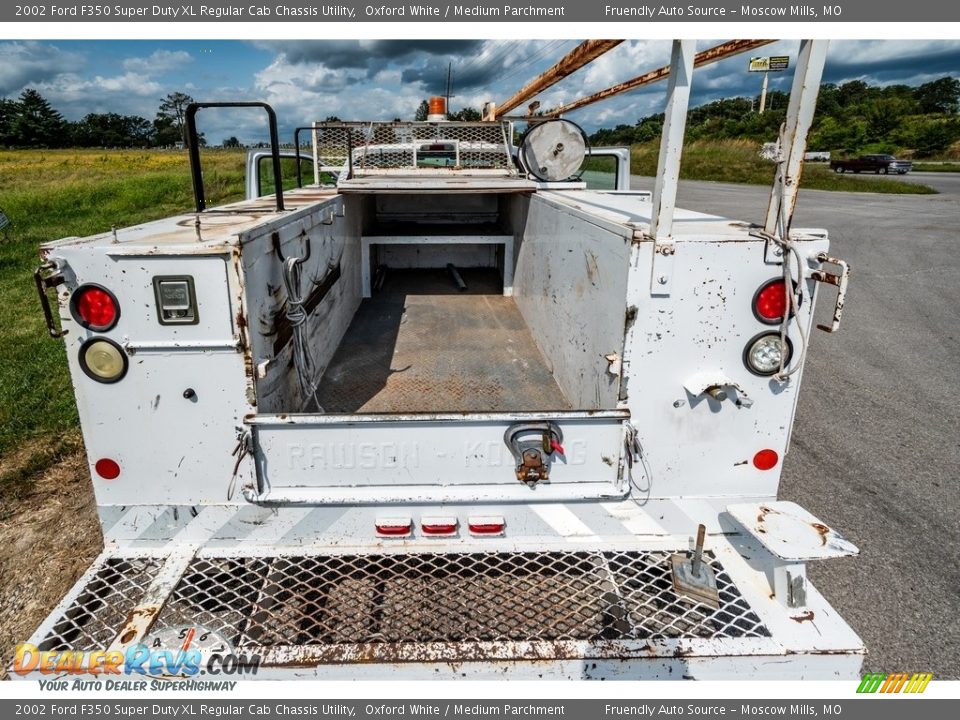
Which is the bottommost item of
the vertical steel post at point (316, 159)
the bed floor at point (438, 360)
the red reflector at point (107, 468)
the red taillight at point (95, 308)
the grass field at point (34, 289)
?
the grass field at point (34, 289)

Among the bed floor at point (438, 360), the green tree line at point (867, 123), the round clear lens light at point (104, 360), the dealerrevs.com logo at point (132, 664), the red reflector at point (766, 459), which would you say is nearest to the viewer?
the dealerrevs.com logo at point (132, 664)

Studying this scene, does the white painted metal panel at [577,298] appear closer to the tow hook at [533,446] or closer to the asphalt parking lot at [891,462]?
the tow hook at [533,446]

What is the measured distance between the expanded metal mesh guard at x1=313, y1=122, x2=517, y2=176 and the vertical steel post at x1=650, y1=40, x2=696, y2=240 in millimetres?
4482

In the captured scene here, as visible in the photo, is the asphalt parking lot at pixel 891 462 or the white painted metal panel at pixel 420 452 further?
the asphalt parking lot at pixel 891 462

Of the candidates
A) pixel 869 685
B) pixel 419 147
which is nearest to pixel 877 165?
pixel 419 147

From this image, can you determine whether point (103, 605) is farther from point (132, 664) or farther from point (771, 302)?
point (771, 302)

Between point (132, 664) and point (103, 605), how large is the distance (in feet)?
1.22

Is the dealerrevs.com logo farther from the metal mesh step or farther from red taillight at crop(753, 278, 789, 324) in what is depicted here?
red taillight at crop(753, 278, 789, 324)

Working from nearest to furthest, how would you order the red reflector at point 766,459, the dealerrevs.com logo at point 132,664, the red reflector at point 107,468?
the dealerrevs.com logo at point 132,664, the red reflector at point 107,468, the red reflector at point 766,459

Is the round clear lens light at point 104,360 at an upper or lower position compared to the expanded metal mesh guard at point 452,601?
upper

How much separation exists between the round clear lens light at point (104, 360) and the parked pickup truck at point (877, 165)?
39524 millimetres

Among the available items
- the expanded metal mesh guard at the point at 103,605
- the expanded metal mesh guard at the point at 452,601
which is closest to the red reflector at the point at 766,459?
the expanded metal mesh guard at the point at 452,601

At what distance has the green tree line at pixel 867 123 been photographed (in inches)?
1465

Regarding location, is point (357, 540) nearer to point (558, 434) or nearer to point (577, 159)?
→ point (558, 434)
